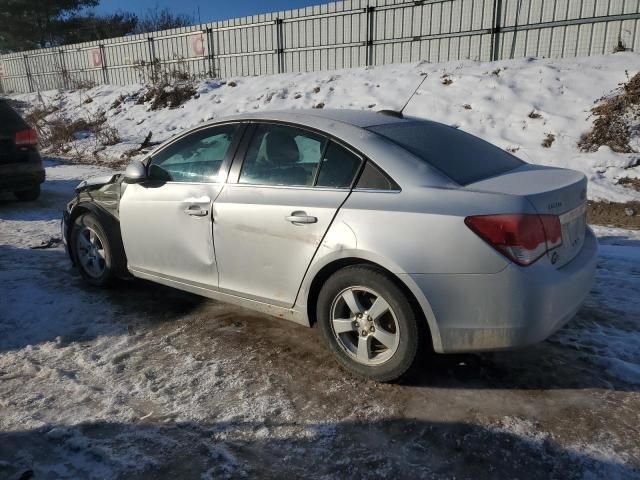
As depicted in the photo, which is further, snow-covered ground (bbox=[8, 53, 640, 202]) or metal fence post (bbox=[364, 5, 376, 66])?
metal fence post (bbox=[364, 5, 376, 66])

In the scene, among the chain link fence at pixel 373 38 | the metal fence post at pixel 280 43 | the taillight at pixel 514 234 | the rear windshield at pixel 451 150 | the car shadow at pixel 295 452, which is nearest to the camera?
the car shadow at pixel 295 452

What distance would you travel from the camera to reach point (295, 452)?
252cm

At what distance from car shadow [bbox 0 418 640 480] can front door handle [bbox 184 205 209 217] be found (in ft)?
4.82

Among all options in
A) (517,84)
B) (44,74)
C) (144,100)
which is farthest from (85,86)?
(517,84)

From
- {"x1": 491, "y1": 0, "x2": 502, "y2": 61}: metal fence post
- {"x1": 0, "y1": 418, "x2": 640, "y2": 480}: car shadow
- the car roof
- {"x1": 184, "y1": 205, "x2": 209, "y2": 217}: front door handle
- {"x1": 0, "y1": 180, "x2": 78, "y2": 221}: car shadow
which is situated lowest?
{"x1": 0, "y1": 418, "x2": 640, "y2": 480}: car shadow

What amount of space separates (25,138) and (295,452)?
285 inches

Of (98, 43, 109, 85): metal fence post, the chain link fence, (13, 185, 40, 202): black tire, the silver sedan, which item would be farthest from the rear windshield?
(98, 43, 109, 85): metal fence post

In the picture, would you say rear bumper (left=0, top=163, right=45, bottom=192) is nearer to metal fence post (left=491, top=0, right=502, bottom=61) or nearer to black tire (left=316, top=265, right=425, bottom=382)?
black tire (left=316, top=265, right=425, bottom=382)

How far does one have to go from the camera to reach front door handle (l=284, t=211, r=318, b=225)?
3116 mm

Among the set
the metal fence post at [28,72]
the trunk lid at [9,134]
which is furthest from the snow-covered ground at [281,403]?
the metal fence post at [28,72]

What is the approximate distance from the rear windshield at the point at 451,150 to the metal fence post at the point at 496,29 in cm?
997

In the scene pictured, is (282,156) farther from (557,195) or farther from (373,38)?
(373,38)

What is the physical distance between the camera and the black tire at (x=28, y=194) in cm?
845

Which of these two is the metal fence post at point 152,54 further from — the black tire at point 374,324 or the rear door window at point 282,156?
the black tire at point 374,324
